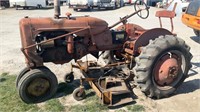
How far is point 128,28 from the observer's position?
5.58 meters

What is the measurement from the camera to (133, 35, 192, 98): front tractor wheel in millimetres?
4570

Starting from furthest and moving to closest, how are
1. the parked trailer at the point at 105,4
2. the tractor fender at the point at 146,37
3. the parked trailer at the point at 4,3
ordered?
the parked trailer at the point at 4,3 → the parked trailer at the point at 105,4 → the tractor fender at the point at 146,37

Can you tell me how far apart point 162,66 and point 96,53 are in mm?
1373

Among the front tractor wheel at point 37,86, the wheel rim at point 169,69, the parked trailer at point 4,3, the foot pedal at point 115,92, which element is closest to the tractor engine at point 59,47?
the front tractor wheel at point 37,86

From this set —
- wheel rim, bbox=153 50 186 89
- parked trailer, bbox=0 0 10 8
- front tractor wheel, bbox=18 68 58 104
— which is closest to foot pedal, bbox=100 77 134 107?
wheel rim, bbox=153 50 186 89

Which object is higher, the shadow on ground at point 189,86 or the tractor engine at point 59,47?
the tractor engine at point 59,47

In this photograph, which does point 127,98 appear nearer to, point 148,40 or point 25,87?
point 148,40

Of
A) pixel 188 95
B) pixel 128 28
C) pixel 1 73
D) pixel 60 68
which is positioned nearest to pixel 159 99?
pixel 188 95

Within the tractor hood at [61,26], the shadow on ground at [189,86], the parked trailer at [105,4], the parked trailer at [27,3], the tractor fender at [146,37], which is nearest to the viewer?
the tractor hood at [61,26]

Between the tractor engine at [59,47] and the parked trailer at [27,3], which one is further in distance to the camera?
the parked trailer at [27,3]

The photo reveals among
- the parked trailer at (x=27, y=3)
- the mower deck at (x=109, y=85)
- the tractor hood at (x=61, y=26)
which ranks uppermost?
the parked trailer at (x=27, y=3)

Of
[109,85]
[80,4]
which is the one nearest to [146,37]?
[109,85]

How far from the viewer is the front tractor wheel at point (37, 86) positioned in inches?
178

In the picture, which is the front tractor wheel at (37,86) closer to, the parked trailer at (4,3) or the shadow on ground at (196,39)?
the shadow on ground at (196,39)
